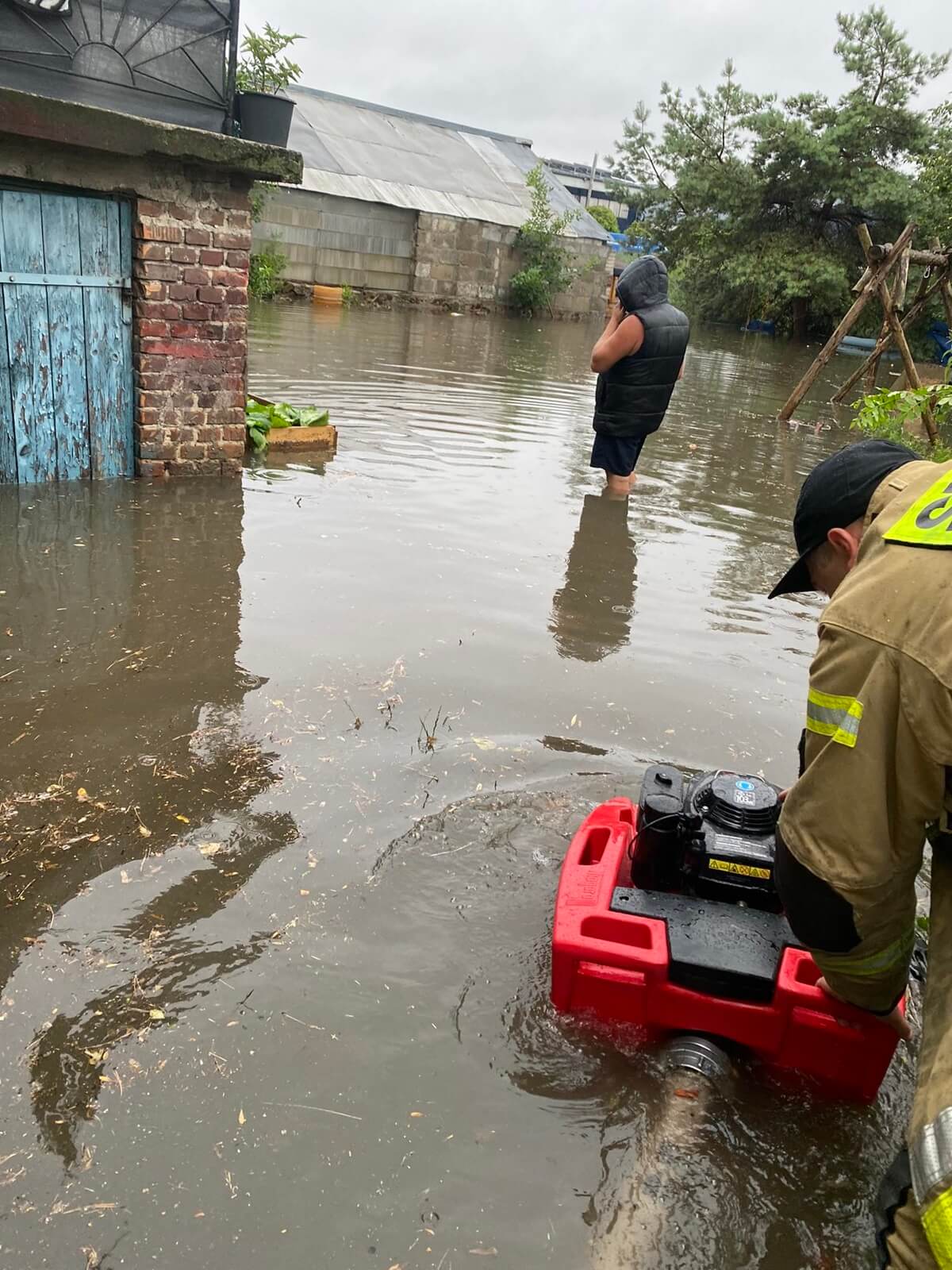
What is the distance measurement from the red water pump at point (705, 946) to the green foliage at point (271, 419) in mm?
5912

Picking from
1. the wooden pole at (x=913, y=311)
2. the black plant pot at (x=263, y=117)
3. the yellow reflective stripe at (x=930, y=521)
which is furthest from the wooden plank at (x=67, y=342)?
the wooden pole at (x=913, y=311)

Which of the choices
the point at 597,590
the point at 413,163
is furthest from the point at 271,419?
the point at 413,163

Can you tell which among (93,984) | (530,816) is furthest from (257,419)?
(93,984)

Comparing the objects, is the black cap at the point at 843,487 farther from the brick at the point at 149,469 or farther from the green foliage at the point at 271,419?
the green foliage at the point at 271,419

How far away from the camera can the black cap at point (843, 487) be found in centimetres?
200

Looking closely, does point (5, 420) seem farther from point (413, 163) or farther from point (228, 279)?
point (413, 163)

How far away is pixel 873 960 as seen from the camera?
1.88m

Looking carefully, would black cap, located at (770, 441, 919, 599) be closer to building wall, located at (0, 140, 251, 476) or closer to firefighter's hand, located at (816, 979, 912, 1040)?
firefighter's hand, located at (816, 979, 912, 1040)

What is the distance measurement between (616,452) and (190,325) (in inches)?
130

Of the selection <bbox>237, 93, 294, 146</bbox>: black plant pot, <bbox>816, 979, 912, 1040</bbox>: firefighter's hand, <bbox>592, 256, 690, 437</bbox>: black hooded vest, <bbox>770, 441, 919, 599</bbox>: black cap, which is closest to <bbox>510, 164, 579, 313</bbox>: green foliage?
<bbox>237, 93, 294, 146</bbox>: black plant pot

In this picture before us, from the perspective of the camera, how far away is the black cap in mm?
2000

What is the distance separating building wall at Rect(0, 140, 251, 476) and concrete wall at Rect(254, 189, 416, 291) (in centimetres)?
1683

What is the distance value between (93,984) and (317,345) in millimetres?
13913

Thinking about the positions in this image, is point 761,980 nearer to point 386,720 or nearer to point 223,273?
point 386,720
